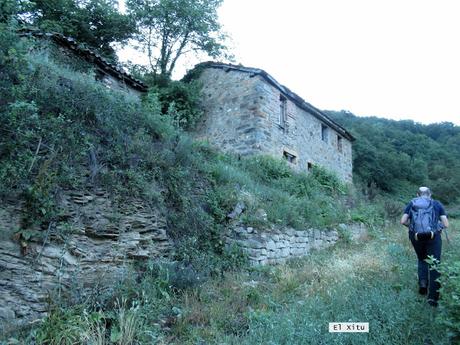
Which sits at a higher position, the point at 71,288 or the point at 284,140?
the point at 284,140

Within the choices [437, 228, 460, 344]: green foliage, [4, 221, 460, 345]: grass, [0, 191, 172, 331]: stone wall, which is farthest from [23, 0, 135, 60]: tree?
[437, 228, 460, 344]: green foliage

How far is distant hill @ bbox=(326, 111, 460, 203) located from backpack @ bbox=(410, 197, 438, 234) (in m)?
18.0

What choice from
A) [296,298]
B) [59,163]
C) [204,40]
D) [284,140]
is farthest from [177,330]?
[204,40]

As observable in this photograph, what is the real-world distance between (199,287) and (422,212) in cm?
346

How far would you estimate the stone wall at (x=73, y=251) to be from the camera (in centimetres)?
402

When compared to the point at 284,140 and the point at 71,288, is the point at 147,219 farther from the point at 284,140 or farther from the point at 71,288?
Answer: the point at 284,140

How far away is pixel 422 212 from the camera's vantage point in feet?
16.6

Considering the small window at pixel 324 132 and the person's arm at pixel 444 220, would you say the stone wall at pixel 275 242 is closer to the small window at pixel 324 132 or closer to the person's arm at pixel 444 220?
the person's arm at pixel 444 220

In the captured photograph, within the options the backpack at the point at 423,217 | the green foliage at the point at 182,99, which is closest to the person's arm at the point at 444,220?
the backpack at the point at 423,217

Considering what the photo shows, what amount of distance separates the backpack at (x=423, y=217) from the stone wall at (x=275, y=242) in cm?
304

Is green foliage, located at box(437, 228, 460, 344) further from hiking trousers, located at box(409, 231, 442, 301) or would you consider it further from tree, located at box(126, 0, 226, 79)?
tree, located at box(126, 0, 226, 79)

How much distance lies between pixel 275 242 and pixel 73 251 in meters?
4.38

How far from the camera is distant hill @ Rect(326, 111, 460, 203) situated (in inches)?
1000

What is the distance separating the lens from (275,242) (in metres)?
7.71
